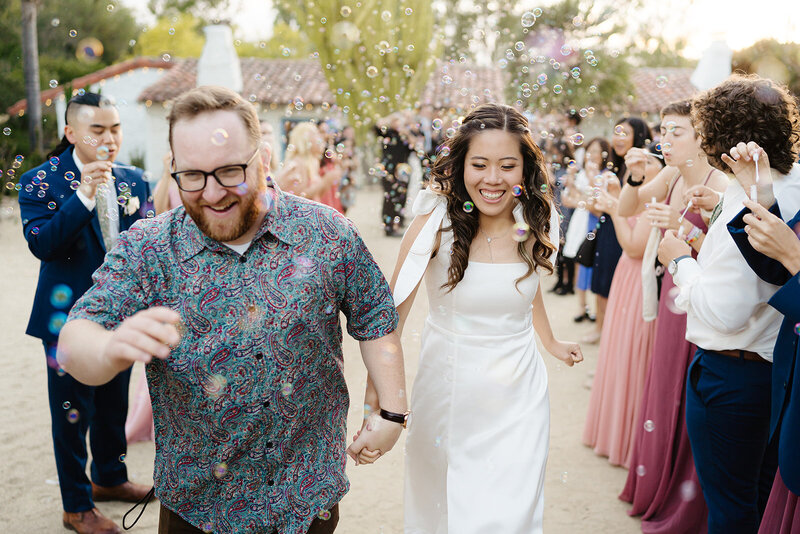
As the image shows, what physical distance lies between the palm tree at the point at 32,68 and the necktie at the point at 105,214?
1707 centimetres

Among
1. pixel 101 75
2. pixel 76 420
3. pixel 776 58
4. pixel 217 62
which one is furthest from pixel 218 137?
pixel 776 58

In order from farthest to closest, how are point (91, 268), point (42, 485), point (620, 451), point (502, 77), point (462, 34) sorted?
point (462, 34), point (502, 77), point (620, 451), point (42, 485), point (91, 268)

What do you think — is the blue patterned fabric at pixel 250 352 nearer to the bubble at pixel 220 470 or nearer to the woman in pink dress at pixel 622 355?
the bubble at pixel 220 470

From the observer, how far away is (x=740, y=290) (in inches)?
89.4

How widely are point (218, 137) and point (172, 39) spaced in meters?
40.6

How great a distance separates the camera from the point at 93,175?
297 centimetres

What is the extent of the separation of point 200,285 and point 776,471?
235 cm

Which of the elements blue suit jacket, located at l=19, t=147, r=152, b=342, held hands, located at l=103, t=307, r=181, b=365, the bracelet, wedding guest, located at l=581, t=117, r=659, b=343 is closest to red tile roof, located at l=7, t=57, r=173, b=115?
wedding guest, located at l=581, t=117, r=659, b=343

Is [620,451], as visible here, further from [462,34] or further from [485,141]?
[462,34]

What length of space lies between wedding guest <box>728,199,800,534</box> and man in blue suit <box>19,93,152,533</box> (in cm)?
281

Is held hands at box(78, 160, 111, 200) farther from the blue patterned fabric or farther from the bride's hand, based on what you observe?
the bride's hand

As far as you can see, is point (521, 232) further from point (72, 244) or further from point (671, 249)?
point (72, 244)

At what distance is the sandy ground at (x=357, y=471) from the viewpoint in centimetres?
369

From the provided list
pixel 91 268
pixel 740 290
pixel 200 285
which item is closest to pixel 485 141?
pixel 740 290
